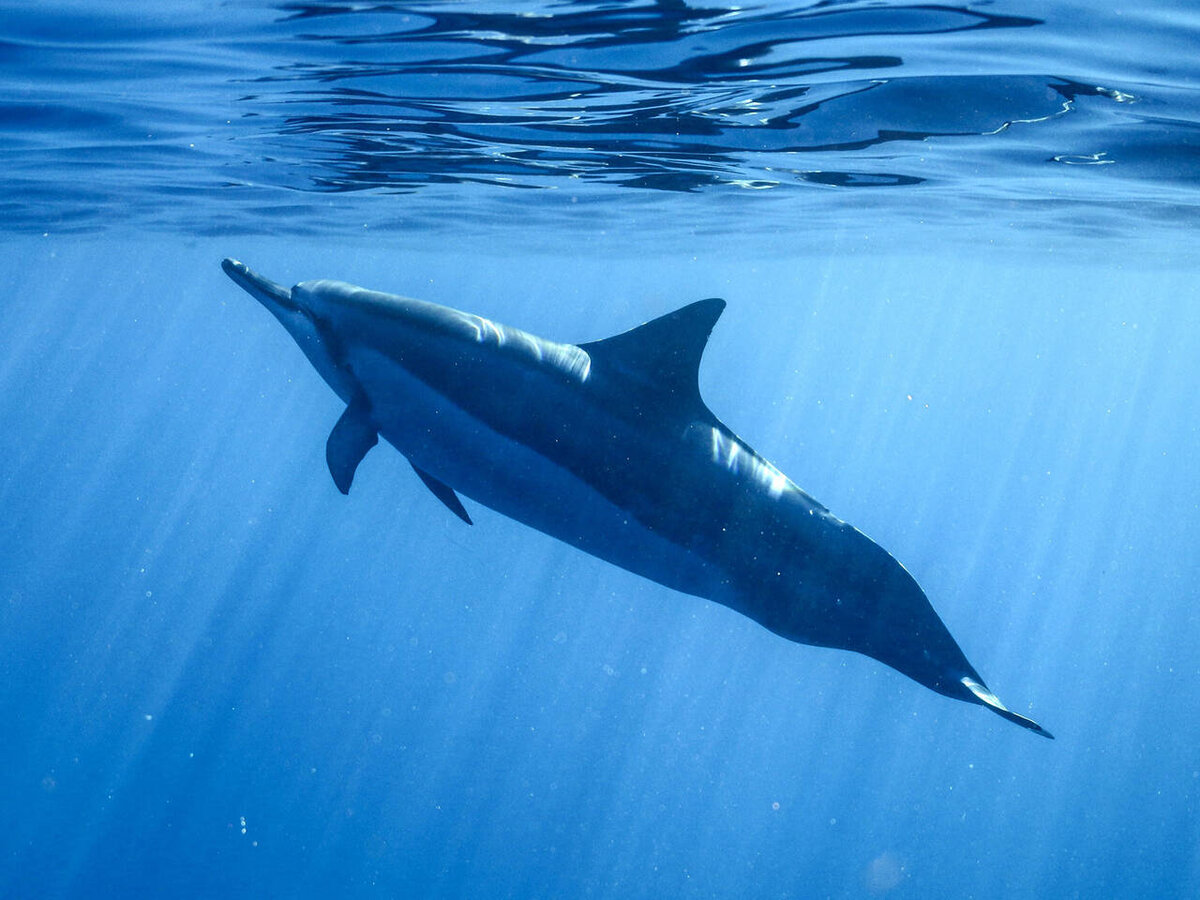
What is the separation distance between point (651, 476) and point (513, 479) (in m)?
0.79

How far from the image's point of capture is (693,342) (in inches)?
204

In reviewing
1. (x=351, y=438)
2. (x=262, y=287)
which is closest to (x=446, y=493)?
(x=351, y=438)

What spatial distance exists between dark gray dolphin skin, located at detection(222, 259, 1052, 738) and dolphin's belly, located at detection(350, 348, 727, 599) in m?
0.01

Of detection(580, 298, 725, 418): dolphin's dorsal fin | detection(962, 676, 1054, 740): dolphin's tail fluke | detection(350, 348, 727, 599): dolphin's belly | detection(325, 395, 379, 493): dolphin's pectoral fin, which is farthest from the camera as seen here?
detection(325, 395, 379, 493): dolphin's pectoral fin

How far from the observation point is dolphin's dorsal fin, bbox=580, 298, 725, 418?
515cm

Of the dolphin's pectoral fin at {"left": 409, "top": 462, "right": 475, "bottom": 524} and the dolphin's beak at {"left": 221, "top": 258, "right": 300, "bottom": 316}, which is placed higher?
the dolphin's beak at {"left": 221, "top": 258, "right": 300, "bottom": 316}

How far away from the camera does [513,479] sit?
5219 mm

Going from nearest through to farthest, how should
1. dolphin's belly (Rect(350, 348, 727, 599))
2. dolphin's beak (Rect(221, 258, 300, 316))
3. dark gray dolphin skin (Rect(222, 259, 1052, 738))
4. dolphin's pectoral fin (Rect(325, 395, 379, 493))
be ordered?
dark gray dolphin skin (Rect(222, 259, 1052, 738)) → dolphin's belly (Rect(350, 348, 727, 599)) → dolphin's pectoral fin (Rect(325, 395, 379, 493)) → dolphin's beak (Rect(221, 258, 300, 316))

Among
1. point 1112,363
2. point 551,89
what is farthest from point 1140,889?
point 551,89

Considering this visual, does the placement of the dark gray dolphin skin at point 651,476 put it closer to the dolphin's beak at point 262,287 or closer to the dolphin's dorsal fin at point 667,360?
the dolphin's dorsal fin at point 667,360

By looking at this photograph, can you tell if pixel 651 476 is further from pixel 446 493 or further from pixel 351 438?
pixel 351 438

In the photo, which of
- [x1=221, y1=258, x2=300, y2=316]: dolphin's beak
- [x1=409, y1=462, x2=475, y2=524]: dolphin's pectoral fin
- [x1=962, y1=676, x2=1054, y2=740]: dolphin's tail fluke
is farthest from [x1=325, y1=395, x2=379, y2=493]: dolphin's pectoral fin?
[x1=962, y1=676, x2=1054, y2=740]: dolphin's tail fluke

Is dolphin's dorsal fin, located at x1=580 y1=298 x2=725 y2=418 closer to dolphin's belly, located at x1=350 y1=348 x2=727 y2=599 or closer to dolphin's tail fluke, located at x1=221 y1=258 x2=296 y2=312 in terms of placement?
dolphin's belly, located at x1=350 y1=348 x2=727 y2=599

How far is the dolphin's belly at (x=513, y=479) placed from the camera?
5.04m
